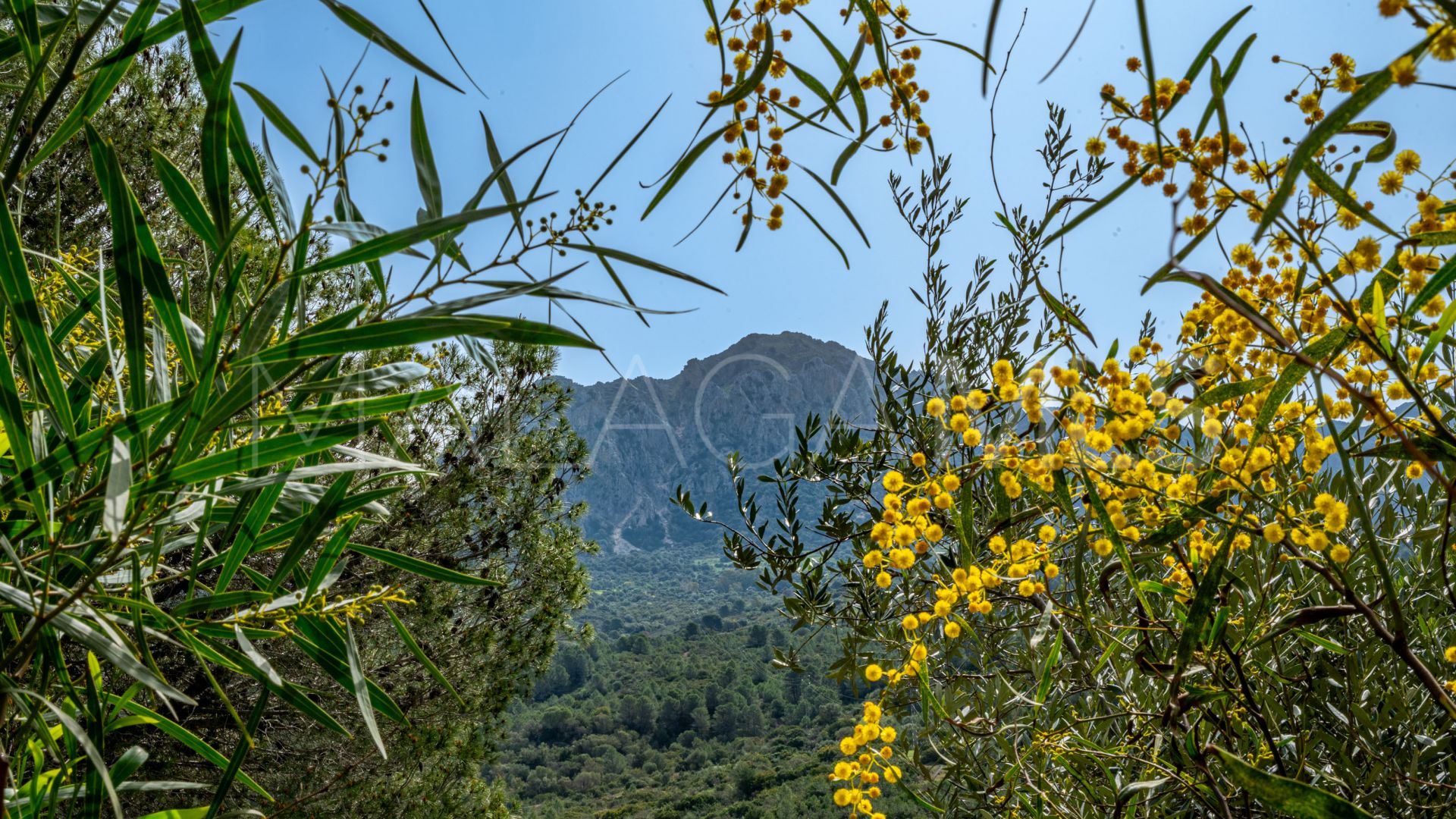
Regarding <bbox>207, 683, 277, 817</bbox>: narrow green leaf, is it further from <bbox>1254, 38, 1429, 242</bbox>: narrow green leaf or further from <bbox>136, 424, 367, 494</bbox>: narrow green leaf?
<bbox>1254, 38, 1429, 242</bbox>: narrow green leaf

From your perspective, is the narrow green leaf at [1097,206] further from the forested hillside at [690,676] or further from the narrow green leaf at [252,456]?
the forested hillside at [690,676]

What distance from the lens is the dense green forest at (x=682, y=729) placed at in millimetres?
18781

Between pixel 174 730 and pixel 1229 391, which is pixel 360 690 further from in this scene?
pixel 1229 391

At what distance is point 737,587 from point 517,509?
39238 mm

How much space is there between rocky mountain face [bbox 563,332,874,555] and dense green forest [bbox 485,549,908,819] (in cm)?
1527

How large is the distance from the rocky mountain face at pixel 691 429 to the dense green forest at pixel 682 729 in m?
15.3

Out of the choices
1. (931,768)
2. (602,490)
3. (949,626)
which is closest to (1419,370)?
(949,626)

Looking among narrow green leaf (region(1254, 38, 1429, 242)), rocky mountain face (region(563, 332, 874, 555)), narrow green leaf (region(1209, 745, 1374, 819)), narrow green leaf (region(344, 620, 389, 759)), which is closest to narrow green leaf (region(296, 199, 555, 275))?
narrow green leaf (region(344, 620, 389, 759))

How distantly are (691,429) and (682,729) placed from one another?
3293 centimetres

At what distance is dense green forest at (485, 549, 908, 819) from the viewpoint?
18.8 meters

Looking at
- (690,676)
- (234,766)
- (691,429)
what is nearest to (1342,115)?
(234,766)

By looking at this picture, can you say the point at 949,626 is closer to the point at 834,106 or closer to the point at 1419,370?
the point at 1419,370

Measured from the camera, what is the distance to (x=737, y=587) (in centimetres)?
4272

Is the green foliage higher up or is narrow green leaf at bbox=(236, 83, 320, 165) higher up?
narrow green leaf at bbox=(236, 83, 320, 165)
